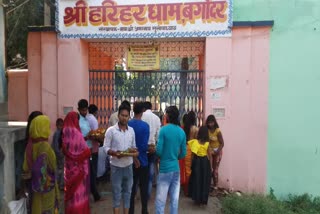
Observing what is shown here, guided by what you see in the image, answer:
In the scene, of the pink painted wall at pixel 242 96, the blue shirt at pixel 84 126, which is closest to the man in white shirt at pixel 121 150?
the blue shirt at pixel 84 126

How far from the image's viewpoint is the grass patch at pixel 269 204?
580 centimetres

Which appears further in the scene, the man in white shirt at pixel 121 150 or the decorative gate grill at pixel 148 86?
the decorative gate grill at pixel 148 86

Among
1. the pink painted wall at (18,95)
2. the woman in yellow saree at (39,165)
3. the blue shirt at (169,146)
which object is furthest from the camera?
the pink painted wall at (18,95)

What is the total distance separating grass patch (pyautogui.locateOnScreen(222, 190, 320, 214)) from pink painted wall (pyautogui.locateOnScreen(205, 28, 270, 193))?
1.80 ft

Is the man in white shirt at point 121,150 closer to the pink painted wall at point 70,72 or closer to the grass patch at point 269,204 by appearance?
the grass patch at point 269,204

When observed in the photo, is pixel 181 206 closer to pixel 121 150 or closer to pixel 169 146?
pixel 169 146

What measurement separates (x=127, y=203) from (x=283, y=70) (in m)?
3.61

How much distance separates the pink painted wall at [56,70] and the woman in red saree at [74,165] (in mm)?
2268

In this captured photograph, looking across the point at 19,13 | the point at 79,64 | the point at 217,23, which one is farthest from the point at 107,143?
the point at 19,13

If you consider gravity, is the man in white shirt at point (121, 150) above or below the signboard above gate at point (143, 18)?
below

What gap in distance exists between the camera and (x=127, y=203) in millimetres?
4898

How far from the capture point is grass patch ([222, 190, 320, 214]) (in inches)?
229

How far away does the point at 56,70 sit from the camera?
6883 mm

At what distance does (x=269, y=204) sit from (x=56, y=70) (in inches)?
170
